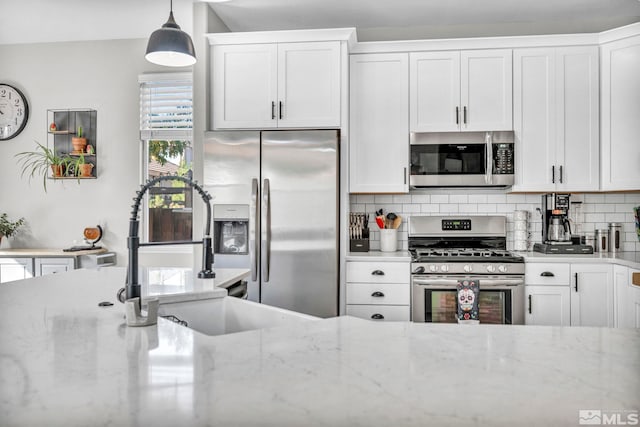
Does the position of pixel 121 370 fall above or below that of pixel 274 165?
below

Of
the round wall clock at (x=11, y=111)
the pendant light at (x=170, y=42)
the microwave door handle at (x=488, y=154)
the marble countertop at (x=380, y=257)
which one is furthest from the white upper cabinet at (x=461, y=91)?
the round wall clock at (x=11, y=111)

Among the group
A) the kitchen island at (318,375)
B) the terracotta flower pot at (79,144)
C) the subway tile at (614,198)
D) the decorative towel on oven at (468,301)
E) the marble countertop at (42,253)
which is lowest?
the decorative towel on oven at (468,301)

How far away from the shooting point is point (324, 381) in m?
0.80

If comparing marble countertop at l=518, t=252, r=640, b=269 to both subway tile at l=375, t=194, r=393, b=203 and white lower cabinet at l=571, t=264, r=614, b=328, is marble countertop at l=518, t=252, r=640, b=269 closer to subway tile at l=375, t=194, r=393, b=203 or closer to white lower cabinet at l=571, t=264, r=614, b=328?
white lower cabinet at l=571, t=264, r=614, b=328

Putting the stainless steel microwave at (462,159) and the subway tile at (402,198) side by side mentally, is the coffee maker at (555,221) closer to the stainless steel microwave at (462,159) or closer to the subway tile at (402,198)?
the stainless steel microwave at (462,159)

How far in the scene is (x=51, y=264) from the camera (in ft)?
12.8

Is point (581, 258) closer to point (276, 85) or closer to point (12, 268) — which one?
point (276, 85)

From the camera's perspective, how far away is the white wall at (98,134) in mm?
4305

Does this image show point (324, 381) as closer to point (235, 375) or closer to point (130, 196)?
point (235, 375)

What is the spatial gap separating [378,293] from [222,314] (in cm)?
182

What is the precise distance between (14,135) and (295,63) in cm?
295

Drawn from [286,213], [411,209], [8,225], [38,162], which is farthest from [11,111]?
[411,209]

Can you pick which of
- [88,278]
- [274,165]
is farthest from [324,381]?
[274,165]

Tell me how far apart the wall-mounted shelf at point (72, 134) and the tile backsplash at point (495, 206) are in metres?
2.52
